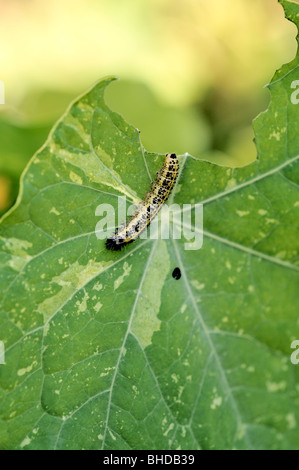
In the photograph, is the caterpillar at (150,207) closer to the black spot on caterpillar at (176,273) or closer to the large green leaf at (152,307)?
the large green leaf at (152,307)

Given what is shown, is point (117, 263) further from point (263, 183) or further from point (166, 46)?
point (166, 46)

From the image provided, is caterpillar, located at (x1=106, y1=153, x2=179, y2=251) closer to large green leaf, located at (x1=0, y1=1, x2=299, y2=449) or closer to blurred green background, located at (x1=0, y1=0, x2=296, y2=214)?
large green leaf, located at (x1=0, y1=1, x2=299, y2=449)

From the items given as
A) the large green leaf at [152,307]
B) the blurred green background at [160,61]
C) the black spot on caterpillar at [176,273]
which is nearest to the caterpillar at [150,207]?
the large green leaf at [152,307]

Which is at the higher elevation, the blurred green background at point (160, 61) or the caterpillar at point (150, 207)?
the blurred green background at point (160, 61)

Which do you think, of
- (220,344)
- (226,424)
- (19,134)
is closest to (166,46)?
(19,134)

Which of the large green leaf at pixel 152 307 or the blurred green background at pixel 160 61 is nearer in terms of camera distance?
the large green leaf at pixel 152 307

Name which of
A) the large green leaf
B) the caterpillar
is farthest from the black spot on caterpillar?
the caterpillar
